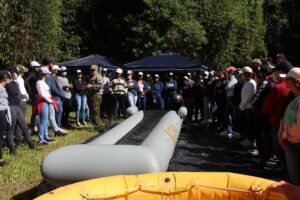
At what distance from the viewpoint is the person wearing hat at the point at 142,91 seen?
12424mm

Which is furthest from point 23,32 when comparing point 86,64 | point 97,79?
point 97,79

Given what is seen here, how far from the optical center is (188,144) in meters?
8.04

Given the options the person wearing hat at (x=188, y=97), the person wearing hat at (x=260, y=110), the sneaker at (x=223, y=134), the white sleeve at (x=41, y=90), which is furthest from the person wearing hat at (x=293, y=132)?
the person wearing hat at (x=188, y=97)

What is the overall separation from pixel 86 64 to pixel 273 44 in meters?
14.0

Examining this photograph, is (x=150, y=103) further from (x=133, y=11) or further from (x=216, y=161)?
(x=133, y=11)

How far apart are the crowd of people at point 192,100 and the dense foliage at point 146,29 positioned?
151 inches

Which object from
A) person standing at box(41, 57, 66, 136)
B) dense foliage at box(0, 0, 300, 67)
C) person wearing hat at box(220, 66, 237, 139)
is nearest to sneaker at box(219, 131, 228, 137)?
person wearing hat at box(220, 66, 237, 139)

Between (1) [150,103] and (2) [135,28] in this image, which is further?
(2) [135,28]

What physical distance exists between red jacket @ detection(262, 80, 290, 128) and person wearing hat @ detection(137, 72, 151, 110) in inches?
284

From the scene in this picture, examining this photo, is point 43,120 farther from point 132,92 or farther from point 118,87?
point 132,92

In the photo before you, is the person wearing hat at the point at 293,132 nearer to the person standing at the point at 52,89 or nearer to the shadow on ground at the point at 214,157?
the shadow on ground at the point at 214,157

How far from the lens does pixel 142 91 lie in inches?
489

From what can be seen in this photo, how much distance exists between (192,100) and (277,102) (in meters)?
6.85

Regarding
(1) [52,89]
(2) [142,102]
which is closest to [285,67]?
(1) [52,89]
